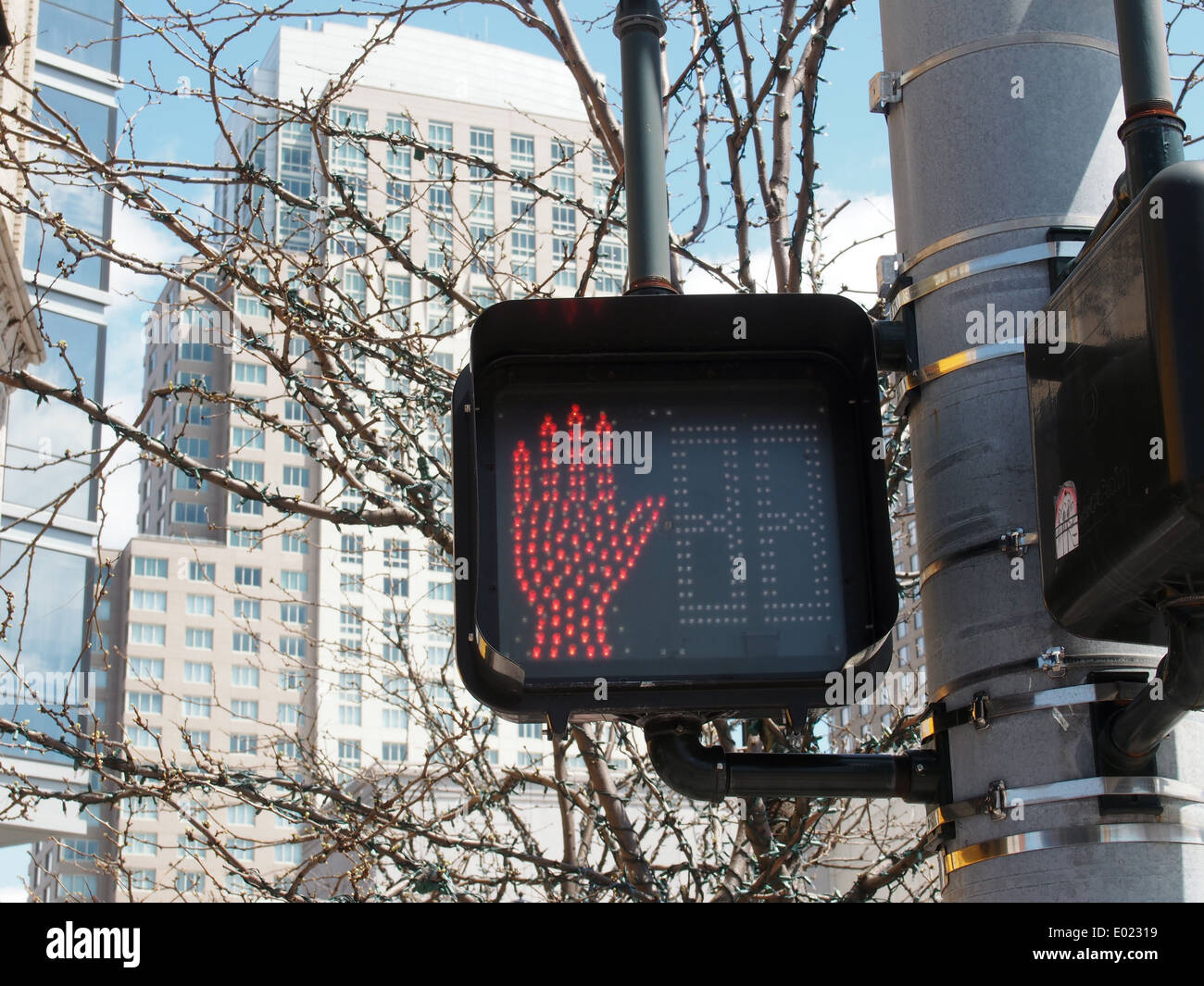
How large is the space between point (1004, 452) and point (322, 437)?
20.3 feet

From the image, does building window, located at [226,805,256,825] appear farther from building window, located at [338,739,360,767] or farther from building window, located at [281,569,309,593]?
building window, located at [281,569,309,593]

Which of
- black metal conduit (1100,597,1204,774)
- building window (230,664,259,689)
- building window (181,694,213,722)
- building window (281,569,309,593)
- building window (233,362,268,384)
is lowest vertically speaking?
black metal conduit (1100,597,1204,774)

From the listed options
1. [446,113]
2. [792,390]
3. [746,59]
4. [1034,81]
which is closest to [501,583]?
[792,390]

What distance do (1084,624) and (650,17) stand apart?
153 cm

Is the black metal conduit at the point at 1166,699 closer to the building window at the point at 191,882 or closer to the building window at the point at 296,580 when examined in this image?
the building window at the point at 191,882

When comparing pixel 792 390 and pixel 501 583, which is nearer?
pixel 501 583

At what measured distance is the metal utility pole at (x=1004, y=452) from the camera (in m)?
2.56

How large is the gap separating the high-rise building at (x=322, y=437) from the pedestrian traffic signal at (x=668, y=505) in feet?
14.6

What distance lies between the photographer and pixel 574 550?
2658mm

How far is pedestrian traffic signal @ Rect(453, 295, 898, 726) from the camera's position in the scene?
A: 2592mm

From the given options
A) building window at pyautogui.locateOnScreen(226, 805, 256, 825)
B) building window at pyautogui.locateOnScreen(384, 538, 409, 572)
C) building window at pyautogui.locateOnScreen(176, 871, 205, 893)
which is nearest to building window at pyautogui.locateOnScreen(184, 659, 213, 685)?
building window at pyautogui.locateOnScreen(226, 805, 256, 825)

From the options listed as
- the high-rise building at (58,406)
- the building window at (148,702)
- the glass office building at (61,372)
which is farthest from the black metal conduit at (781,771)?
the building window at (148,702)

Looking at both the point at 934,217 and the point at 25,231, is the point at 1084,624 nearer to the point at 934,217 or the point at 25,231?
the point at 934,217
